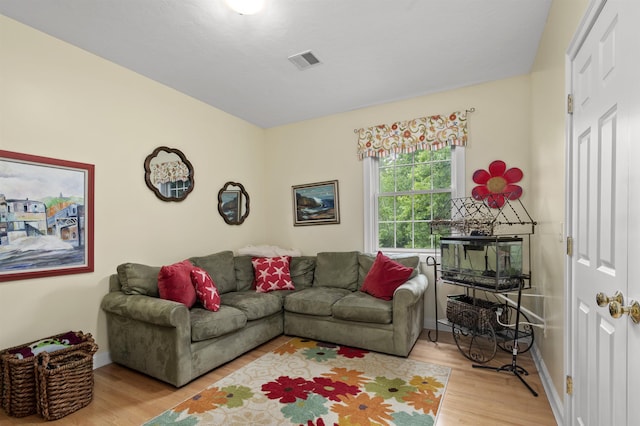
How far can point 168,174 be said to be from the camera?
3.33 metres

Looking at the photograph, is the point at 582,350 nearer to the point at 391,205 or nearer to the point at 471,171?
the point at 471,171

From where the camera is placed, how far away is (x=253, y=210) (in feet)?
14.8

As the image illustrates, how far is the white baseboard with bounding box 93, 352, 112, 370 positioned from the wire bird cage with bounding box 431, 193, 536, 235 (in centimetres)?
326

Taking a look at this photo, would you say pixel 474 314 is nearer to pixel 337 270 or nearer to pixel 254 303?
pixel 337 270

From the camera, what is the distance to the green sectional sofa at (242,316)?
237 centimetres

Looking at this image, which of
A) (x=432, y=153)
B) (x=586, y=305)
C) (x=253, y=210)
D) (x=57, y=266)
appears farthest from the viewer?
(x=253, y=210)

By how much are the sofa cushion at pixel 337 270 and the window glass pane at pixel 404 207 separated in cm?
72

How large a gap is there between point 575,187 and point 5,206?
11.7 ft

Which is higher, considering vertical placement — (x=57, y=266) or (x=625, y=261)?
(x=625, y=261)

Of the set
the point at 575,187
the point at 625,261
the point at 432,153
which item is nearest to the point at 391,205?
the point at 432,153

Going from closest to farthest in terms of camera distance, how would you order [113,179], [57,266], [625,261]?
[625,261]
[57,266]
[113,179]

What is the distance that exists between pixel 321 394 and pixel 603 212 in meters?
1.94

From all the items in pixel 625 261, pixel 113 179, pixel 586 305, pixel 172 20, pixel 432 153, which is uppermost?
pixel 172 20

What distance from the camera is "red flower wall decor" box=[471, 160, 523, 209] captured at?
3.11 meters
